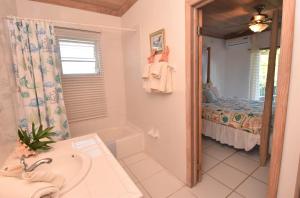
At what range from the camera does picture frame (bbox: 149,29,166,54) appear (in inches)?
72.8

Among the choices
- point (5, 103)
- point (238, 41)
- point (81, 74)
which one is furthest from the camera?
point (238, 41)

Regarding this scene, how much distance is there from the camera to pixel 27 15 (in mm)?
2172

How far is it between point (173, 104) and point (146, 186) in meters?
1.04

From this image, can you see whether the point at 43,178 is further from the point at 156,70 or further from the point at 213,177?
the point at 213,177

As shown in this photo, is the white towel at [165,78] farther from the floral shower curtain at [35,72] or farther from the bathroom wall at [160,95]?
the floral shower curtain at [35,72]

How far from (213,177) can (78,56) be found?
271 cm

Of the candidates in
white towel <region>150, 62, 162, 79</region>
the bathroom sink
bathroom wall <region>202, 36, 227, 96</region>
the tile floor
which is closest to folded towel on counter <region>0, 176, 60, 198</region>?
the bathroom sink

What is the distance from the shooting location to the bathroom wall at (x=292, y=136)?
91cm

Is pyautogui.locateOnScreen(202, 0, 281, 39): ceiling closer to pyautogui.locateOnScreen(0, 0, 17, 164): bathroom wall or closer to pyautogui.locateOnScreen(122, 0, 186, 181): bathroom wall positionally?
pyautogui.locateOnScreen(122, 0, 186, 181): bathroom wall

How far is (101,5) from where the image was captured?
2.51 metres

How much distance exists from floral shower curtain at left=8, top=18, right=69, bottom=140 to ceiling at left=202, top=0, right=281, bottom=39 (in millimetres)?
2092

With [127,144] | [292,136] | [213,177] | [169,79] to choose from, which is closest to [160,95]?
[169,79]

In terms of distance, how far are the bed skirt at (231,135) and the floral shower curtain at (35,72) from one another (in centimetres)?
248

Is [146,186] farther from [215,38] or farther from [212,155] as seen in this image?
[215,38]
